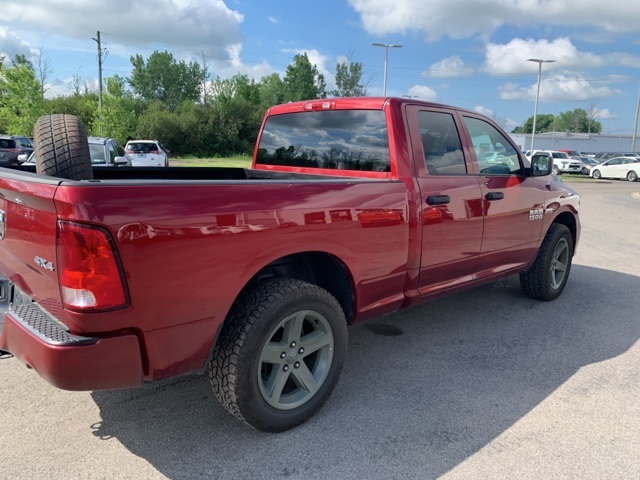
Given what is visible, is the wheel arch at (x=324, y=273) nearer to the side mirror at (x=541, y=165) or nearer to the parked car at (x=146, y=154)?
the side mirror at (x=541, y=165)

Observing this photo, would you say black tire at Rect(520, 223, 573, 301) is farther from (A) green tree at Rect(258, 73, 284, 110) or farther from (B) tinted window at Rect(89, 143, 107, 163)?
(A) green tree at Rect(258, 73, 284, 110)

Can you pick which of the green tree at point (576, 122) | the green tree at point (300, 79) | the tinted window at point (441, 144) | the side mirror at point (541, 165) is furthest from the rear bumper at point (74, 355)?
the green tree at point (576, 122)

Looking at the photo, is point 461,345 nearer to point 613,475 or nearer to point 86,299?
point 613,475

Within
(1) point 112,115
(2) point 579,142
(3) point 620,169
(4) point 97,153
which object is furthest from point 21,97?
(2) point 579,142

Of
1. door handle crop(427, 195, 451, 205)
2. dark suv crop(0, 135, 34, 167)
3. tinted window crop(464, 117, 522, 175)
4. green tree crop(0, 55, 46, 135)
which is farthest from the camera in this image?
green tree crop(0, 55, 46, 135)

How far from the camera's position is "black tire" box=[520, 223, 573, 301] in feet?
16.9

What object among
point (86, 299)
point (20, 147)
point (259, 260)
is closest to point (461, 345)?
point (259, 260)

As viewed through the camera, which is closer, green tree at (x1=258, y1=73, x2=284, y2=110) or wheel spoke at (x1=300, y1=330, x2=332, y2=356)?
wheel spoke at (x1=300, y1=330, x2=332, y2=356)

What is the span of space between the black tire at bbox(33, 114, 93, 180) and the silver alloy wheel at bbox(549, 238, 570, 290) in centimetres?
453

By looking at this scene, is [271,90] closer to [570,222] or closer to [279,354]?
[570,222]

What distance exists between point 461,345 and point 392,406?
1.28 meters

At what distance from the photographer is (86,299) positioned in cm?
208

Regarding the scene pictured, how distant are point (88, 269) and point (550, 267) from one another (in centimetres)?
459

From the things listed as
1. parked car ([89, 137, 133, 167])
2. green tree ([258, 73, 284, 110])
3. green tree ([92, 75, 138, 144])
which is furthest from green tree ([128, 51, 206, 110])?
parked car ([89, 137, 133, 167])
